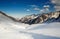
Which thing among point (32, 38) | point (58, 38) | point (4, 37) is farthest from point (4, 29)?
point (58, 38)

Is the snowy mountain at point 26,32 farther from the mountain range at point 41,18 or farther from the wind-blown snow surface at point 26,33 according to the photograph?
the mountain range at point 41,18

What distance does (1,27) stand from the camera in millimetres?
3527

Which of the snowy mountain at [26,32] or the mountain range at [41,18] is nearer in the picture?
the snowy mountain at [26,32]

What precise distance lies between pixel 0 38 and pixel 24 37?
542mm

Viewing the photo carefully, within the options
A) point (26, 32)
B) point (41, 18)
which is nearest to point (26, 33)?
point (26, 32)

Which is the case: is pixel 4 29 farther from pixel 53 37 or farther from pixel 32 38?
pixel 53 37

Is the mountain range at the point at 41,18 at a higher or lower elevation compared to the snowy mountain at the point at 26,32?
higher

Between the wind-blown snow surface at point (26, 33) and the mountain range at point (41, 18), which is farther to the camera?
the mountain range at point (41, 18)

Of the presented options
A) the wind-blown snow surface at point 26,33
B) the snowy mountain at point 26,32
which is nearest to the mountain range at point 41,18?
the snowy mountain at point 26,32

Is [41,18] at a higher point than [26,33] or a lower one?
higher

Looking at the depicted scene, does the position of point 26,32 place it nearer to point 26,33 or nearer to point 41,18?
point 26,33

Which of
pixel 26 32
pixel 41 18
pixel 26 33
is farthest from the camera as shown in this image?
pixel 41 18

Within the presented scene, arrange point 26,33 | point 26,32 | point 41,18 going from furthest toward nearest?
1. point 41,18
2. point 26,32
3. point 26,33

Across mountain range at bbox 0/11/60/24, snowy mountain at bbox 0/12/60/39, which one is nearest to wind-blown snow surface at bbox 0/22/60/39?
snowy mountain at bbox 0/12/60/39
